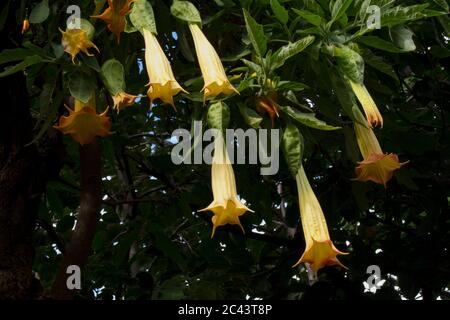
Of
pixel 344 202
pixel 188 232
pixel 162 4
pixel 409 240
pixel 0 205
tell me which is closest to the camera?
pixel 162 4

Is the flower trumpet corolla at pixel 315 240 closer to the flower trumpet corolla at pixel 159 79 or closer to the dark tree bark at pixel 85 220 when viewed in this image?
the flower trumpet corolla at pixel 159 79

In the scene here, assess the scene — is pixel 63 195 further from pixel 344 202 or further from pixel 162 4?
pixel 162 4

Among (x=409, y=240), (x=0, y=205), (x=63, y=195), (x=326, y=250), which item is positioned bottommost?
(x=326, y=250)

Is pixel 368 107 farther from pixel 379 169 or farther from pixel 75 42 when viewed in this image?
pixel 75 42

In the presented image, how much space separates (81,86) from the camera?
1537 millimetres

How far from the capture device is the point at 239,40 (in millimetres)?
1928

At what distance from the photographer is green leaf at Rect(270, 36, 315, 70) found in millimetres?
1435

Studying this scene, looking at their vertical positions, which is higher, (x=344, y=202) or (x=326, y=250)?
(x=344, y=202)

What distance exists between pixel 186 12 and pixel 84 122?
1.14ft

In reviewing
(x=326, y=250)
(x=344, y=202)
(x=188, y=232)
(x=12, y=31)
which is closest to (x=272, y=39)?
(x=326, y=250)

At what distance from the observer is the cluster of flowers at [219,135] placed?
4.57 ft

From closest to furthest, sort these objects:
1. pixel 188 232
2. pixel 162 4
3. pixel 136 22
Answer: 1. pixel 136 22
2. pixel 162 4
3. pixel 188 232

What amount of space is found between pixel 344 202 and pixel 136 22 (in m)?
1.42

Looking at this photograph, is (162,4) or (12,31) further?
(12,31)
